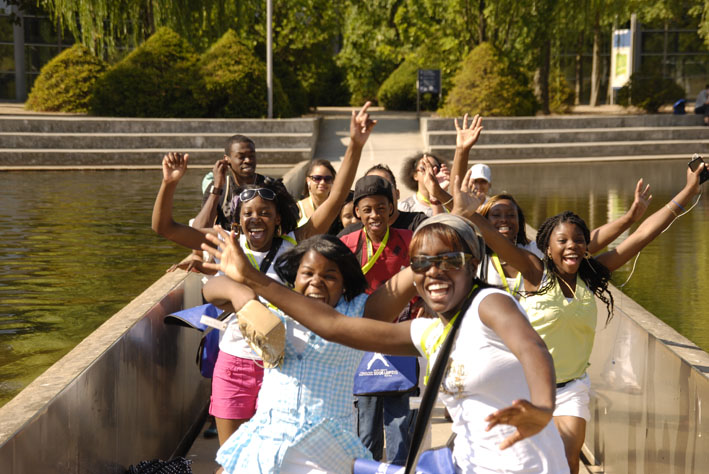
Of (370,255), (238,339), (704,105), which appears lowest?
(238,339)

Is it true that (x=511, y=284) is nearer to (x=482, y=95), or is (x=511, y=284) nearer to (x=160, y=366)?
(x=160, y=366)

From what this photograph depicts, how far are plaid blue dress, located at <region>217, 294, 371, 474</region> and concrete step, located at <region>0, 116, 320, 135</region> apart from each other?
76.8ft

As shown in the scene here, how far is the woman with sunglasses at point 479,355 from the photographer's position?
2.75m

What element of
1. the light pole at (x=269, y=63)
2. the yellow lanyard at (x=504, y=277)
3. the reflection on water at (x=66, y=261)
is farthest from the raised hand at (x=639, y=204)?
the light pole at (x=269, y=63)

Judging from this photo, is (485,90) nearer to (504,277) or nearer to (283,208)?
(504,277)

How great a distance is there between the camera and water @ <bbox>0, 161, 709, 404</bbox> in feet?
29.5

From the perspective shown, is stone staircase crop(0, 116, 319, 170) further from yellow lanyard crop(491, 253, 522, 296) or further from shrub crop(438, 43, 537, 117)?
yellow lanyard crop(491, 253, 522, 296)

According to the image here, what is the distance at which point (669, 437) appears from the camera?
4180mm

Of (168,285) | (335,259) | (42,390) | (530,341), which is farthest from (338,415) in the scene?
(168,285)

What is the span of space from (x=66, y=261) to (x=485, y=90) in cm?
1880

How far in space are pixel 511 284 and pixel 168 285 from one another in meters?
2.43

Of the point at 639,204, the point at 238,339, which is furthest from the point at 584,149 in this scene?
the point at 238,339

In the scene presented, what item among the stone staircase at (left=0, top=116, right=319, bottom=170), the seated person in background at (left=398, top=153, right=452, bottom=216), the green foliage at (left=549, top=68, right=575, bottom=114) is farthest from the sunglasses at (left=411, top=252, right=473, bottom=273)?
the green foliage at (left=549, top=68, right=575, bottom=114)

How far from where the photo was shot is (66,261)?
1206 cm
